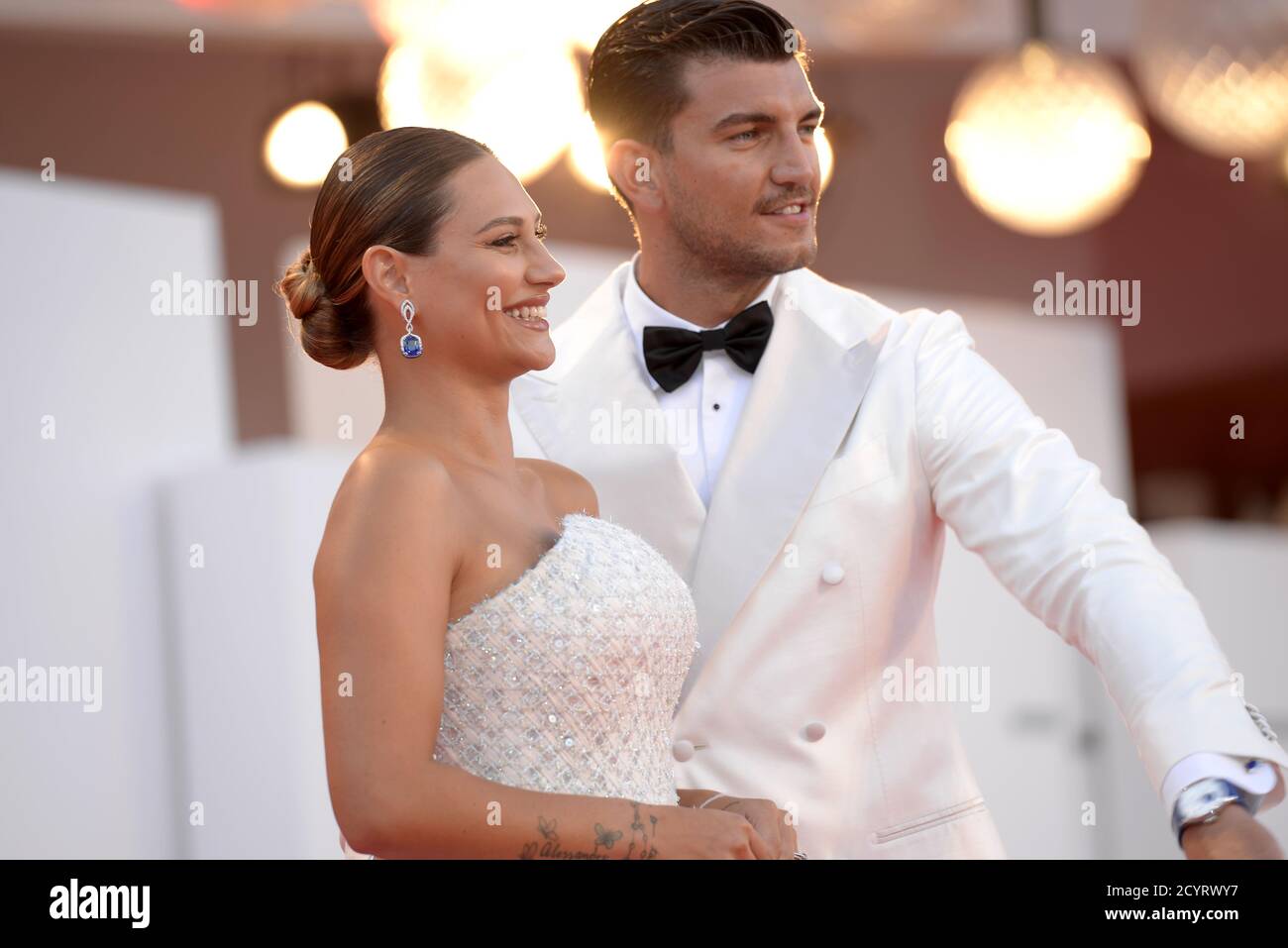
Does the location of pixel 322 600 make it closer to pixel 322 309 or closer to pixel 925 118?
pixel 322 309

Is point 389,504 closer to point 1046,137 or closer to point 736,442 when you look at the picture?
point 736,442

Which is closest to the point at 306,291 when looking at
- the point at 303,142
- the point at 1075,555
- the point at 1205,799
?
the point at 1075,555

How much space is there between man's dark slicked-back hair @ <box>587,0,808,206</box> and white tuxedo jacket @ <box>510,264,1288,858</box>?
40cm

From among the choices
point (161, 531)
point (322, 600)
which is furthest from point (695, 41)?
point (161, 531)

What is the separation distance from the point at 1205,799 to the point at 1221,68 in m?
2.06

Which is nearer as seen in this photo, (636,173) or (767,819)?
(767,819)

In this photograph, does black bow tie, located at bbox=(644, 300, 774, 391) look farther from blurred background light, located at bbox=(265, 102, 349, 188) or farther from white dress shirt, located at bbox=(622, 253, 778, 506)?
blurred background light, located at bbox=(265, 102, 349, 188)

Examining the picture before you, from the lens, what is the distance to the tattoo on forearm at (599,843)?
4.77 ft

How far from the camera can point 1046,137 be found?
3.55 m

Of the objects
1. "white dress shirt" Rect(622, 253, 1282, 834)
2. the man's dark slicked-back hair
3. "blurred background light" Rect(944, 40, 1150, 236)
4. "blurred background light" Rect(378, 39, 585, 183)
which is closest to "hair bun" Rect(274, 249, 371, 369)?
"white dress shirt" Rect(622, 253, 1282, 834)

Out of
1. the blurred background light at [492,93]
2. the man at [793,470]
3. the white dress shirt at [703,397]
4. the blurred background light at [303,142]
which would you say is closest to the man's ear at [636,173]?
the man at [793,470]

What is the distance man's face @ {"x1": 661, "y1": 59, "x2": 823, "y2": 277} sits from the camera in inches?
84.1

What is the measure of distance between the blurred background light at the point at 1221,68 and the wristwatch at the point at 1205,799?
198 cm
